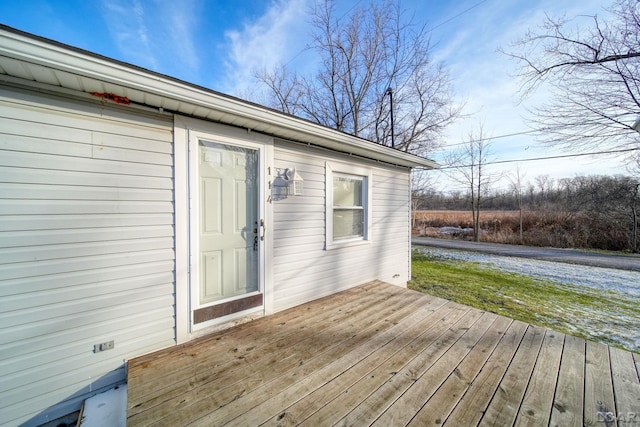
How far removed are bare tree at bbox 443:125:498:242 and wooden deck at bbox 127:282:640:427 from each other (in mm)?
13515

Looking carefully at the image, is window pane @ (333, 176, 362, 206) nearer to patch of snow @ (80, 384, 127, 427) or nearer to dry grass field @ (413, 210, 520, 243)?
patch of snow @ (80, 384, 127, 427)

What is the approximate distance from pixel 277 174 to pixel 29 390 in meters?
2.59

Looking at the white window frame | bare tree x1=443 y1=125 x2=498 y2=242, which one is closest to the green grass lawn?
the white window frame

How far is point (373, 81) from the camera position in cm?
994

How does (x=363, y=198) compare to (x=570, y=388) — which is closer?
(x=570, y=388)

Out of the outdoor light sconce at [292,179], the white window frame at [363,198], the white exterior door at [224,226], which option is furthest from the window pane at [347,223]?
the white exterior door at [224,226]

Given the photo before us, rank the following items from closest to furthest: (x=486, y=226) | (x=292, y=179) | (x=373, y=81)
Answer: (x=292, y=179)
(x=373, y=81)
(x=486, y=226)

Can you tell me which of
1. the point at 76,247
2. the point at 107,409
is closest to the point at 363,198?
the point at 76,247

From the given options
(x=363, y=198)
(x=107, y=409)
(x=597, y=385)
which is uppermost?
(x=363, y=198)

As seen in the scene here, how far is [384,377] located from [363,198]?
2853mm

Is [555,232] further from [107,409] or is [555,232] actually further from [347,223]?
[107,409]

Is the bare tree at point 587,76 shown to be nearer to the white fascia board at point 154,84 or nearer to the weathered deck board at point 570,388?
the white fascia board at point 154,84

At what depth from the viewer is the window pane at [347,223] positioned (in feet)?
12.6

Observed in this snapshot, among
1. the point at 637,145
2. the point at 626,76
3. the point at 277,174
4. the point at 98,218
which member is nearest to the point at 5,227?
the point at 98,218
